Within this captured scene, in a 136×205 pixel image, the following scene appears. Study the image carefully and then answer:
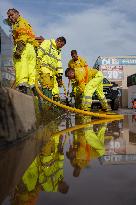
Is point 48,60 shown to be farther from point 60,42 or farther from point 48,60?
point 60,42

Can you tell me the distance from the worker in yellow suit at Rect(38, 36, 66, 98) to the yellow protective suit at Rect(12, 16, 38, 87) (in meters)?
2.15

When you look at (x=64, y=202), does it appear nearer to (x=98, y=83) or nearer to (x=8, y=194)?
(x=8, y=194)

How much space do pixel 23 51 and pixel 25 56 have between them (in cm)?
10

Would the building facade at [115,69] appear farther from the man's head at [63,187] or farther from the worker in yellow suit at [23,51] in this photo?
the man's head at [63,187]

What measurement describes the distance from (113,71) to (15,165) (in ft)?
151

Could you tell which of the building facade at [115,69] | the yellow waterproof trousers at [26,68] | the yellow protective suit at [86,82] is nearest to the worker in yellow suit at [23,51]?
the yellow waterproof trousers at [26,68]

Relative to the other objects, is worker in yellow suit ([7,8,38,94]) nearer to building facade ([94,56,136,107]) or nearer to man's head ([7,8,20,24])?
man's head ([7,8,20,24])

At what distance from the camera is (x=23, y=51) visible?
25.3 ft

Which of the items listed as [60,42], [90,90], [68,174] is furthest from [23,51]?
[68,174]

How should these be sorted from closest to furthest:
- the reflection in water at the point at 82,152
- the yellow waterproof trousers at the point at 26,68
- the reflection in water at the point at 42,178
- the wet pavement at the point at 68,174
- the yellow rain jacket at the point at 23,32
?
the wet pavement at the point at 68,174 → the reflection in water at the point at 42,178 → the reflection in water at the point at 82,152 → the yellow waterproof trousers at the point at 26,68 → the yellow rain jacket at the point at 23,32

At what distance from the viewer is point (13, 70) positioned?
830 cm

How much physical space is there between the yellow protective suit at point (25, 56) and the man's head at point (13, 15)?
13 centimetres

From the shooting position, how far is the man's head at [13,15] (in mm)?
7793

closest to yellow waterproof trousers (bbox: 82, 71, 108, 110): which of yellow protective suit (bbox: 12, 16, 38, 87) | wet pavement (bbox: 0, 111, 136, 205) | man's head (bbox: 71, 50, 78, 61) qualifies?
man's head (bbox: 71, 50, 78, 61)
